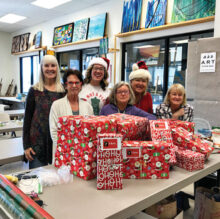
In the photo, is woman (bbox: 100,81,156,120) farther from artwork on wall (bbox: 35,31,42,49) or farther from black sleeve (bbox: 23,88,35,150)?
artwork on wall (bbox: 35,31,42,49)

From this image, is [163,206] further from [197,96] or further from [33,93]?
[197,96]

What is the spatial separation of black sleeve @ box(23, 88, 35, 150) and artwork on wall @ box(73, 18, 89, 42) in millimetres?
4427

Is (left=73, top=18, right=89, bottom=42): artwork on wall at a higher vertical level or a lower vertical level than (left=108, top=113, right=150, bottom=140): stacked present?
higher

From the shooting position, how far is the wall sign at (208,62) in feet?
10.0

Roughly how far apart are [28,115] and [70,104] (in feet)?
1.31

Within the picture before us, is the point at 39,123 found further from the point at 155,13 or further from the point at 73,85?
the point at 155,13

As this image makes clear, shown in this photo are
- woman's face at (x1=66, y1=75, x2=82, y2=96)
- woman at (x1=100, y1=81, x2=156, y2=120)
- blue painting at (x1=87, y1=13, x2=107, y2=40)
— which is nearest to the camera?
woman's face at (x1=66, y1=75, x2=82, y2=96)

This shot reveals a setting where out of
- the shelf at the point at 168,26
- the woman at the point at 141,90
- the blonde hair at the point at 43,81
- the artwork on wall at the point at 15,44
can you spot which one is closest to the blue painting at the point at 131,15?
the shelf at the point at 168,26

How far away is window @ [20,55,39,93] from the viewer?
8266 mm

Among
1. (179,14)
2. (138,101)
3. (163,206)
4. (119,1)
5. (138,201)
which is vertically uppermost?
(119,1)

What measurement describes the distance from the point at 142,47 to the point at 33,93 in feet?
12.0

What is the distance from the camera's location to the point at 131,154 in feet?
3.73

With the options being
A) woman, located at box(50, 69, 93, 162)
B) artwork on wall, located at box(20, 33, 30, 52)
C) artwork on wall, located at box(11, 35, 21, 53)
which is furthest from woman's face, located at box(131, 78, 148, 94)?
artwork on wall, located at box(11, 35, 21, 53)

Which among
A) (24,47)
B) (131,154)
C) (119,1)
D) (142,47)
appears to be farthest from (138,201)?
(24,47)
